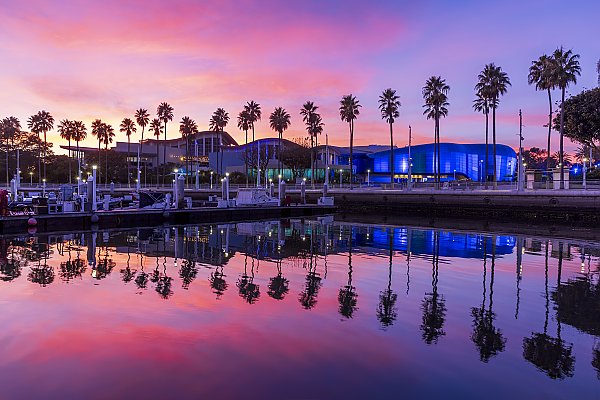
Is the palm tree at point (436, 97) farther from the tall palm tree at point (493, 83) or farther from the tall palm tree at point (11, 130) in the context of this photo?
the tall palm tree at point (11, 130)

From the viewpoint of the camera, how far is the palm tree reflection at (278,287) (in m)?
14.8

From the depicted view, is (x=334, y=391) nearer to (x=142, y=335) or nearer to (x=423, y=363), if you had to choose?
(x=423, y=363)

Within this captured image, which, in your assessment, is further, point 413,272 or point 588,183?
point 588,183

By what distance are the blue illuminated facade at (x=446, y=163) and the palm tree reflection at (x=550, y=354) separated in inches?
5162

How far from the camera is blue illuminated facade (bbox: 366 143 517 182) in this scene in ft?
463

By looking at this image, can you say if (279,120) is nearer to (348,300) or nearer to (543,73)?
(543,73)

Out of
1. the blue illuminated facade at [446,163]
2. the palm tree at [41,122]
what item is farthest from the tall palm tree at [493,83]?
the palm tree at [41,122]

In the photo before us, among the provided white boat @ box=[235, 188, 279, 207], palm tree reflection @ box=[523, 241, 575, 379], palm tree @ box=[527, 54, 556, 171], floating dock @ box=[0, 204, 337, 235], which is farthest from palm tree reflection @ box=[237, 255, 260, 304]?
palm tree @ box=[527, 54, 556, 171]

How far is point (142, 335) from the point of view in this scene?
10672 mm

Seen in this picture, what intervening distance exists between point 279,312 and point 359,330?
2.49m

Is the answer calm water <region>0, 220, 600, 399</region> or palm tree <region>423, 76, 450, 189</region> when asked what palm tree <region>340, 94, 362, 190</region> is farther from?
calm water <region>0, 220, 600, 399</region>

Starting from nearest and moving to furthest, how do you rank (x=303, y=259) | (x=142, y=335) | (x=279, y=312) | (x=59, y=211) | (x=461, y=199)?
(x=142, y=335)
(x=279, y=312)
(x=303, y=259)
(x=59, y=211)
(x=461, y=199)

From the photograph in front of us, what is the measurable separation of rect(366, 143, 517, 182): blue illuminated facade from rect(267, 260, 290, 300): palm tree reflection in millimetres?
126744

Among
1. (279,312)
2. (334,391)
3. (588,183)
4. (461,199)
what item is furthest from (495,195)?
(334,391)
